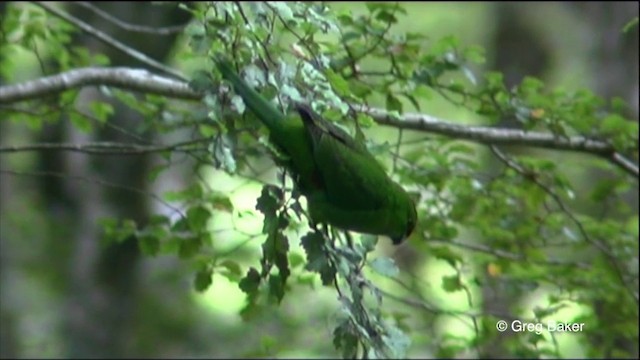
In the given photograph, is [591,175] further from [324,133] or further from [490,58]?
[324,133]

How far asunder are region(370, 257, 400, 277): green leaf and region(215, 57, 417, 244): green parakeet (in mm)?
160

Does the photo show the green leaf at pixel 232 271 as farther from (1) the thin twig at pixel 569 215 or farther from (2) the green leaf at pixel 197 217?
(1) the thin twig at pixel 569 215

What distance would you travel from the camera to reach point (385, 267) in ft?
7.33

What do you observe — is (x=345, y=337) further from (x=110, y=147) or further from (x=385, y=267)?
(x=110, y=147)

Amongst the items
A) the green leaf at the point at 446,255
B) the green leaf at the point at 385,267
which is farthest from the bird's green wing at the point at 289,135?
the green leaf at the point at 446,255

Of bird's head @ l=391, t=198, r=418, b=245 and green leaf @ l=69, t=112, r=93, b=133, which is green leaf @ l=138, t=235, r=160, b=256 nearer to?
green leaf @ l=69, t=112, r=93, b=133

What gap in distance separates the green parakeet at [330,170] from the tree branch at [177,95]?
0.85 metres

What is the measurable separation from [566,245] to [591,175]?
9.22 ft

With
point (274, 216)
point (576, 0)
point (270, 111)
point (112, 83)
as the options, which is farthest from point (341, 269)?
point (576, 0)

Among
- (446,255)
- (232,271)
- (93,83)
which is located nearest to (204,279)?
(232,271)

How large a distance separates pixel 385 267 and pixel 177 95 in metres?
1.06

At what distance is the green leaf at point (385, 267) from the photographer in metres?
2.22

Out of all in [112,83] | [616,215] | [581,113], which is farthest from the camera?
[616,215]

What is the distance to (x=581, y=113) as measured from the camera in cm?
342
